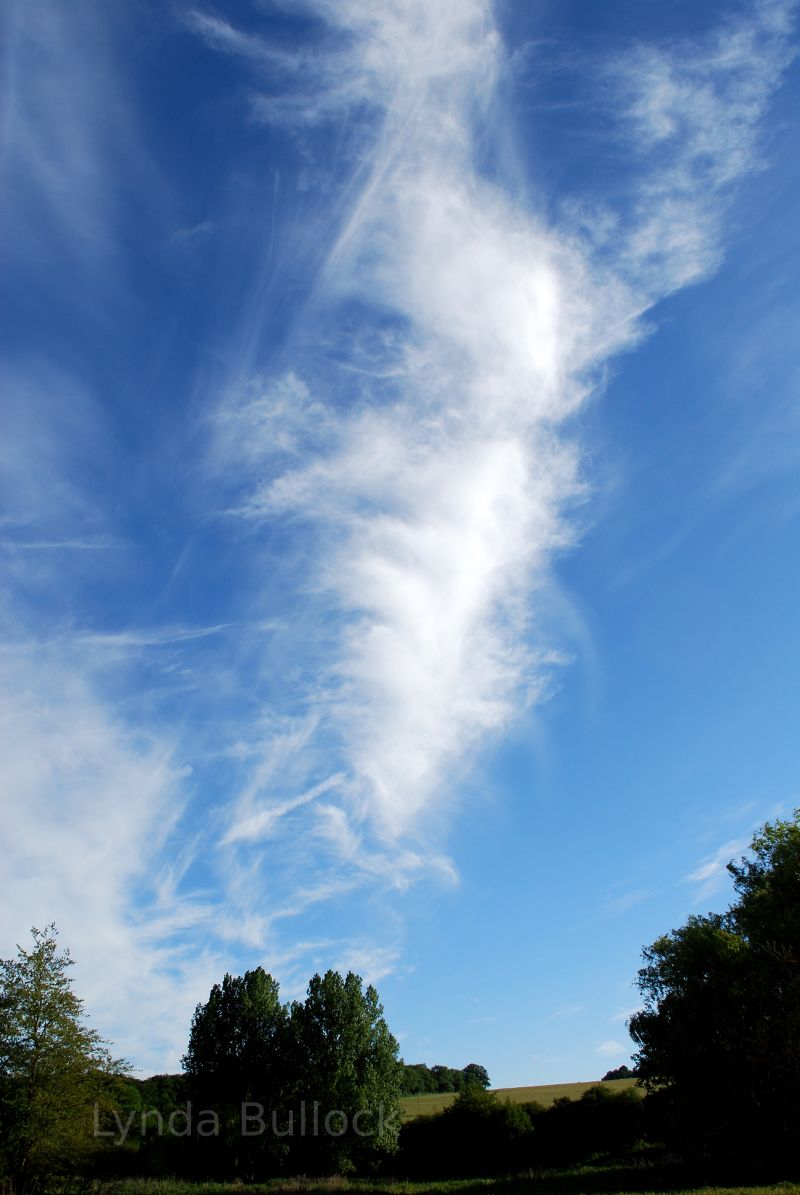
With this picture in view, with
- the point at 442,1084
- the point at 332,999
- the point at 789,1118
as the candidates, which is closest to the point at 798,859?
the point at 789,1118

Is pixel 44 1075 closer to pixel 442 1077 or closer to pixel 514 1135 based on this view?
pixel 514 1135

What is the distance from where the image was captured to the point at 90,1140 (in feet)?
119

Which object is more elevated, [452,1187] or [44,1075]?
[44,1075]

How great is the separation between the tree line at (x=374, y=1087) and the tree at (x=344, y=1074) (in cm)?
10

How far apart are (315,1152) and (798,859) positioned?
1526 inches

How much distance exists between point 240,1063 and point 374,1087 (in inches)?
443

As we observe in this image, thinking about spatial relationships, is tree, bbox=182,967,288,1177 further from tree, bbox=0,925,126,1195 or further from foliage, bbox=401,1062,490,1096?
foliage, bbox=401,1062,490,1096

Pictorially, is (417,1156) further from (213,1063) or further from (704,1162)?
(704,1162)

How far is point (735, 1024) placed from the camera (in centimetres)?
3759

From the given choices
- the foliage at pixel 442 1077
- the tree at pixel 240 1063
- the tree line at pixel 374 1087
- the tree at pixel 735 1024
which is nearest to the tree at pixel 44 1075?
the tree line at pixel 374 1087

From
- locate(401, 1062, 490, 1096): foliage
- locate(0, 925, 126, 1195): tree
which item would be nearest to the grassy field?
locate(0, 925, 126, 1195): tree

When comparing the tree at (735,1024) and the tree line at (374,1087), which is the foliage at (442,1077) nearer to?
the tree line at (374,1087)

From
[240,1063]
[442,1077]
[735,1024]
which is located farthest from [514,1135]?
[442,1077]

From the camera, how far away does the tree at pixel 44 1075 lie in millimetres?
34719
